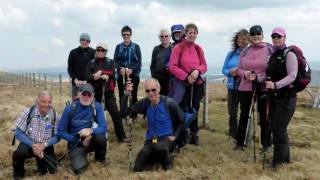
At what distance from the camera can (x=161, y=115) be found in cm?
804

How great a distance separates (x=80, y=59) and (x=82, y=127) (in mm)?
2597

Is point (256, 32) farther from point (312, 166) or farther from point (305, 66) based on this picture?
point (312, 166)

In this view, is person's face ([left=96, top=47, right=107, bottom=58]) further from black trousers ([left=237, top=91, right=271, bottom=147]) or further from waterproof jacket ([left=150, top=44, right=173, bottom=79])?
black trousers ([left=237, top=91, right=271, bottom=147])

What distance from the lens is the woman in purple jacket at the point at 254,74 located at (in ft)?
27.2

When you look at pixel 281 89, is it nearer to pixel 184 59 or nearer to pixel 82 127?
pixel 184 59

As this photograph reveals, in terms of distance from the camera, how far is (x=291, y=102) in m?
7.66

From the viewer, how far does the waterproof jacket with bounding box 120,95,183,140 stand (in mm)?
8070

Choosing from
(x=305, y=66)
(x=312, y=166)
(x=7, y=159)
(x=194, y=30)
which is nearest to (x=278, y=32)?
(x=305, y=66)

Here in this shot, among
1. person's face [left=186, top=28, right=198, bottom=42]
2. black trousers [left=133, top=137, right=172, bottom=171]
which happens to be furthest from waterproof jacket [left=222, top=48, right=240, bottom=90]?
black trousers [left=133, top=137, right=172, bottom=171]

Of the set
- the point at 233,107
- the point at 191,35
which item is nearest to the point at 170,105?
the point at 191,35

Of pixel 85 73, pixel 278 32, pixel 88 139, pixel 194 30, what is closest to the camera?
pixel 278 32

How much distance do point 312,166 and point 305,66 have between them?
2.13m

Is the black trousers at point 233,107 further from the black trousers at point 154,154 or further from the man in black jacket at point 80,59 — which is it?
the man in black jacket at point 80,59

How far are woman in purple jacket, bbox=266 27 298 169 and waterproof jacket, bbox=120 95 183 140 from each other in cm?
172
